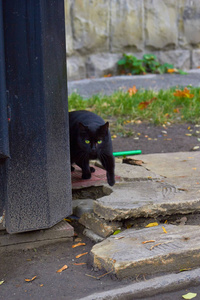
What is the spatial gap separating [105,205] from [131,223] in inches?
8.1

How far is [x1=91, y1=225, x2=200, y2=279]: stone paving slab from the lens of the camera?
7.04ft

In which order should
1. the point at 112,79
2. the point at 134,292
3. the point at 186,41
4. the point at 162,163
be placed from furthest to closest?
the point at 186,41 → the point at 112,79 → the point at 162,163 → the point at 134,292

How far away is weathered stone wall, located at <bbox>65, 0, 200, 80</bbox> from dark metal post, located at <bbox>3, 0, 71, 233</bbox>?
5544mm

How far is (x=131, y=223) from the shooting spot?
8.52 feet

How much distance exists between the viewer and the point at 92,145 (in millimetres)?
3061

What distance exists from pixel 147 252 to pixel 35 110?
97cm

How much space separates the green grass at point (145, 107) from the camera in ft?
17.7

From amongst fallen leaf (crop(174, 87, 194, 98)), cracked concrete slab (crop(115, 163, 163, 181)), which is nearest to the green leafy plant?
fallen leaf (crop(174, 87, 194, 98))

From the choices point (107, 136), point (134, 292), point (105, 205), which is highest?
point (107, 136)

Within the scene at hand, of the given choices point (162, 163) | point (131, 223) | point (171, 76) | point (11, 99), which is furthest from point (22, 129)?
point (171, 76)

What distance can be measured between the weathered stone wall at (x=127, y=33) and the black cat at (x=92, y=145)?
188 inches

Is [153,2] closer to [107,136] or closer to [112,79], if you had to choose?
[112,79]

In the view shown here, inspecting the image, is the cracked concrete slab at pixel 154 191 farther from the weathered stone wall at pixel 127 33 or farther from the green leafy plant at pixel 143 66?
the green leafy plant at pixel 143 66

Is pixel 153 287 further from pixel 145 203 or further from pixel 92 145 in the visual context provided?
pixel 92 145
